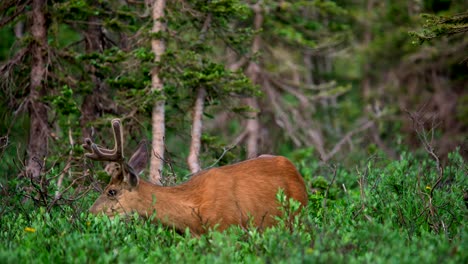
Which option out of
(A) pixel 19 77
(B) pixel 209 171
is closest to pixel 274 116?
(A) pixel 19 77

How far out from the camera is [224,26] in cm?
1497

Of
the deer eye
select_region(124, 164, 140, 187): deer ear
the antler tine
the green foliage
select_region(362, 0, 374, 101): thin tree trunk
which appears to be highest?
the green foliage

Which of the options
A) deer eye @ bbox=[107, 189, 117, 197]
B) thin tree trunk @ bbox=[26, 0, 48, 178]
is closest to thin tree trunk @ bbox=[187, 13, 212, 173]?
thin tree trunk @ bbox=[26, 0, 48, 178]

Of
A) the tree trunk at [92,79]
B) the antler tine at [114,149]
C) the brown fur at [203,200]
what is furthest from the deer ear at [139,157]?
the tree trunk at [92,79]

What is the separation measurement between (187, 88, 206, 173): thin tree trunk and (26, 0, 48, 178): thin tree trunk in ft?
8.78

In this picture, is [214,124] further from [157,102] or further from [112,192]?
[112,192]

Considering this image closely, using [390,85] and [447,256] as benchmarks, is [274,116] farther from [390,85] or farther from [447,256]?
[447,256]

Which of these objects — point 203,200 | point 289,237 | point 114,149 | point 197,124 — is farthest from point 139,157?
point 197,124

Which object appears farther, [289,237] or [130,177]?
[130,177]

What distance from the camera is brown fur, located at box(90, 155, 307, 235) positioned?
10070 mm

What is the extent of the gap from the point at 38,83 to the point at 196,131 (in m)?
3.03

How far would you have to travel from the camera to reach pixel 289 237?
27.5 ft

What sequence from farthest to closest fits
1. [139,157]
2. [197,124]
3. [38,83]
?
[197,124], [38,83], [139,157]

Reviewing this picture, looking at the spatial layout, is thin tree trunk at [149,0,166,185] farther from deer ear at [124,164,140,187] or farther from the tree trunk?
deer ear at [124,164,140,187]
